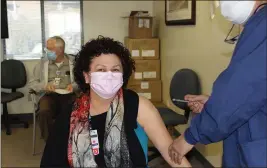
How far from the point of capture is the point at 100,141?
1626 millimetres

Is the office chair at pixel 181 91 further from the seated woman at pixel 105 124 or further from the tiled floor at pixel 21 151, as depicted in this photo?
the seated woman at pixel 105 124

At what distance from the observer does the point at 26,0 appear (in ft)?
16.4

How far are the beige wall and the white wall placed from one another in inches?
36.3

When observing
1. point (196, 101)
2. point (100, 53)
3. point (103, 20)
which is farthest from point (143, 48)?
point (100, 53)

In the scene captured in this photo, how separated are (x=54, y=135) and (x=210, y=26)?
2.01 metres

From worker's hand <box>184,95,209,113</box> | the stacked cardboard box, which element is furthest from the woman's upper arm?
the stacked cardboard box

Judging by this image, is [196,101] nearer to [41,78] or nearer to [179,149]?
[179,149]

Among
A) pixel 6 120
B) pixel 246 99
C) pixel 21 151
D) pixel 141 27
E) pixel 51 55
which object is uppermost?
pixel 141 27

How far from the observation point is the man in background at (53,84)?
3719 mm

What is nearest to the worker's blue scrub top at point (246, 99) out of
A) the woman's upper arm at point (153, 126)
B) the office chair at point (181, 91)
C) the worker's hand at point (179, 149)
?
the worker's hand at point (179, 149)

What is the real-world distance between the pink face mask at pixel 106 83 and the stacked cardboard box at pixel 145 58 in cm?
284

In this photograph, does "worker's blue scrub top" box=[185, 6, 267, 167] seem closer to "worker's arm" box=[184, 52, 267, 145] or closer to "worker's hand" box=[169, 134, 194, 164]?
"worker's arm" box=[184, 52, 267, 145]

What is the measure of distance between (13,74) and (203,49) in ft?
8.61

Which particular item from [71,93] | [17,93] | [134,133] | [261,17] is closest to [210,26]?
[71,93]
